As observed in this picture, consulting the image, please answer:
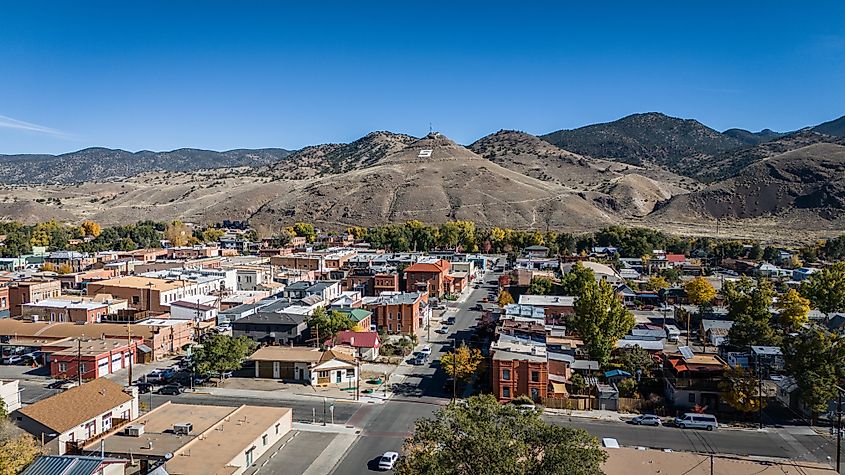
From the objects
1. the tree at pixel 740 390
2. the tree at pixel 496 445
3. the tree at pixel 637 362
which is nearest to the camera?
the tree at pixel 496 445

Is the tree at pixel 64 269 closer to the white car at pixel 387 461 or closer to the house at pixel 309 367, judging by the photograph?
the house at pixel 309 367

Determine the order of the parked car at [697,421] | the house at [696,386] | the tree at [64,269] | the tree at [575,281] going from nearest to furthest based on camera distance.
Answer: the parked car at [697,421], the house at [696,386], the tree at [575,281], the tree at [64,269]

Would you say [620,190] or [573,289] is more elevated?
[620,190]

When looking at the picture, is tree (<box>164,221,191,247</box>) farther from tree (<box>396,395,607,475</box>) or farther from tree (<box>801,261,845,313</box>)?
tree (<box>396,395,607,475</box>)

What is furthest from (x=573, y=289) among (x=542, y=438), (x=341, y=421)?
(x=542, y=438)

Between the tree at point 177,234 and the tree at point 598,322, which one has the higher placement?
the tree at point 177,234

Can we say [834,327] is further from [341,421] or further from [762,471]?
[341,421]

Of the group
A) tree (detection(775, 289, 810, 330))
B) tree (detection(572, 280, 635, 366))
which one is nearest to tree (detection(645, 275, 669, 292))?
tree (detection(775, 289, 810, 330))

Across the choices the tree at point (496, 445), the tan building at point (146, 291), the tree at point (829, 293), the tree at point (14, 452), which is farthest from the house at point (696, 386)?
the tan building at point (146, 291)
